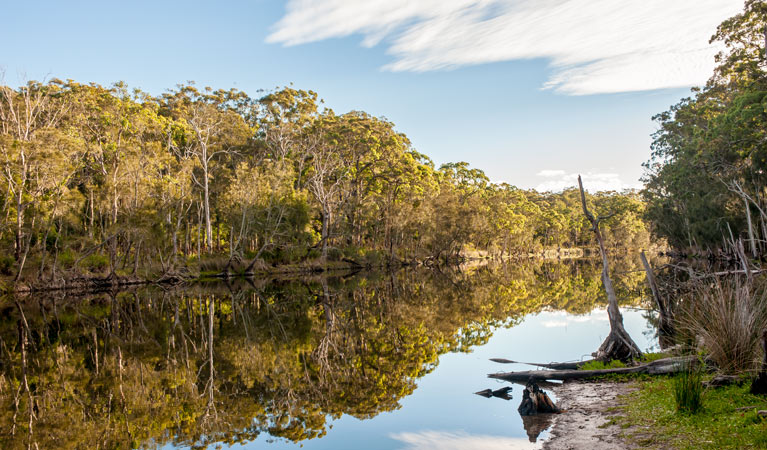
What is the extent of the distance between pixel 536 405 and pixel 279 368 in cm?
665

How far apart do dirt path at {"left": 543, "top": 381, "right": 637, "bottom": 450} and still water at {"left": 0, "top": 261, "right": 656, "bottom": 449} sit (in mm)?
419

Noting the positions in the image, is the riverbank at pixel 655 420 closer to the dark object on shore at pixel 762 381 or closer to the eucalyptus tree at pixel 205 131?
the dark object on shore at pixel 762 381

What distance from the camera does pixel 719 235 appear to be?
4094 cm

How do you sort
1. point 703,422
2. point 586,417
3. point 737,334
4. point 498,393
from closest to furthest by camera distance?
point 703,422, point 737,334, point 586,417, point 498,393

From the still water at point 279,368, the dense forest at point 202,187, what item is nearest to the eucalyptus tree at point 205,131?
the dense forest at point 202,187

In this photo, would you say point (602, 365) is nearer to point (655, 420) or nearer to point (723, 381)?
point (723, 381)

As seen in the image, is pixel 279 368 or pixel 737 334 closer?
pixel 737 334

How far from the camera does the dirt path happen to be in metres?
7.17

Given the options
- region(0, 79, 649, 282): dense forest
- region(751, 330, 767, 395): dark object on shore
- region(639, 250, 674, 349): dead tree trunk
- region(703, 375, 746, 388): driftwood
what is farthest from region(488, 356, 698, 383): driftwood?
region(0, 79, 649, 282): dense forest

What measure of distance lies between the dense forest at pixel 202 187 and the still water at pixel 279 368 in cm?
916

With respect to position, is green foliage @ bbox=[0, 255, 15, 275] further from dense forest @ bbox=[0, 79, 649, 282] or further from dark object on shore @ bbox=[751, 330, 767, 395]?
dark object on shore @ bbox=[751, 330, 767, 395]

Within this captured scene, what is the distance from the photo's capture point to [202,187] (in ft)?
149

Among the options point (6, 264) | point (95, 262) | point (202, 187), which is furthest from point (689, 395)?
point (202, 187)

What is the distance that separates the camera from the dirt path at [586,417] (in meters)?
7.17
